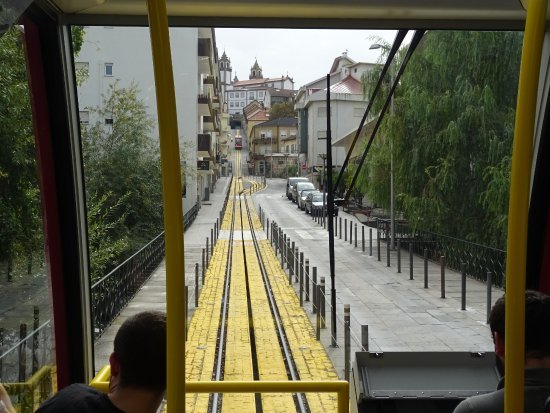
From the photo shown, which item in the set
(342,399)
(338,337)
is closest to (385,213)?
(338,337)

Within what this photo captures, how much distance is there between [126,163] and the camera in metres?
3.29

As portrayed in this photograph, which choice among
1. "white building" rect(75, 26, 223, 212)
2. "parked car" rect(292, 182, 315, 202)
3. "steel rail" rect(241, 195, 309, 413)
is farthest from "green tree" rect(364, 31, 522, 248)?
"white building" rect(75, 26, 223, 212)

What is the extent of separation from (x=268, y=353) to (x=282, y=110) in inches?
71.4

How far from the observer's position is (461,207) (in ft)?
23.9

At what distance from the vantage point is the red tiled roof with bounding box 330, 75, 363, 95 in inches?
Result: 135

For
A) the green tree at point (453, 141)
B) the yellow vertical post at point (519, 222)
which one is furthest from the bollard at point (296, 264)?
the yellow vertical post at point (519, 222)

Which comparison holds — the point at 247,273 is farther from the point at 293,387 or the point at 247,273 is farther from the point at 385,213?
the point at 293,387

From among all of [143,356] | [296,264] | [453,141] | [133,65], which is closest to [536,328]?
[143,356]

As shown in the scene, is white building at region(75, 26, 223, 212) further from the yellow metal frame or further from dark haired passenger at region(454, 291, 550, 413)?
dark haired passenger at region(454, 291, 550, 413)

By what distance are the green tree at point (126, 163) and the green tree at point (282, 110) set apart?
2.63ft

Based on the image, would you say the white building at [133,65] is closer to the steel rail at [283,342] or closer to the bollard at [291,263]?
the steel rail at [283,342]

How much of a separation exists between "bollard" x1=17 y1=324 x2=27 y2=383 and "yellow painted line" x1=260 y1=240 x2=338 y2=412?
6.00 feet

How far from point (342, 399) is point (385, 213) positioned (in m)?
6.92

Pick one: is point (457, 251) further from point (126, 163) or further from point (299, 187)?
point (126, 163)
